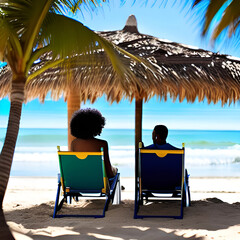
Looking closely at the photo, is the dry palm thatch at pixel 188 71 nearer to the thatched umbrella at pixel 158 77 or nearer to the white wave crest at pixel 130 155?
the thatched umbrella at pixel 158 77

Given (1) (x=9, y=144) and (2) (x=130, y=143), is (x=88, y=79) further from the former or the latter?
(2) (x=130, y=143)

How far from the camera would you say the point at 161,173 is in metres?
4.03

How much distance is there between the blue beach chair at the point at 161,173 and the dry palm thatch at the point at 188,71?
1.16 meters

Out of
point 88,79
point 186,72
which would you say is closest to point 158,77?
point 186,72

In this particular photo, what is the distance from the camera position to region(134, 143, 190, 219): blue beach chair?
3.88 meters

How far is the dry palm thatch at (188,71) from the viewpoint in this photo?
4.94 m

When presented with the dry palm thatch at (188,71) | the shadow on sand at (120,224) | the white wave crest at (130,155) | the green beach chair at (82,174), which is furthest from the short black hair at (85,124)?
the white wave crest at (130,155)

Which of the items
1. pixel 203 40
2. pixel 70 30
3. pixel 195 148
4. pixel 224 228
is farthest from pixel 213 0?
pixel 195 148

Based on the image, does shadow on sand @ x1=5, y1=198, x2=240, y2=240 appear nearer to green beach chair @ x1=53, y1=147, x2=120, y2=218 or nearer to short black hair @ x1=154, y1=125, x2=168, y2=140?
green beach chair @ x1=53, y1=147, x2=120, y2=218

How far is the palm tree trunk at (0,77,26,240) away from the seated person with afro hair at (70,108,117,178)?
0.97m

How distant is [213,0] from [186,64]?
0.83m

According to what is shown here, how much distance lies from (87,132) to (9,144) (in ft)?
3.93

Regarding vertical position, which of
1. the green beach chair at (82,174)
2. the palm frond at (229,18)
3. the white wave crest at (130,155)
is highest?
the palm frond at (229,18)

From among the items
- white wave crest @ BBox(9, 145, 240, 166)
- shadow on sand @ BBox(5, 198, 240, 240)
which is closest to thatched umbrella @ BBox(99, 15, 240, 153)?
shadow on sand @ BBox(5, 198, 240, 240)
